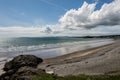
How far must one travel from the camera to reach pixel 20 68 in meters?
10.6

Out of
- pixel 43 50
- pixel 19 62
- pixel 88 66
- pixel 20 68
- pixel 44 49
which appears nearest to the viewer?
pixel 20 68

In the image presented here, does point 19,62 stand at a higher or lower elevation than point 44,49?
higher

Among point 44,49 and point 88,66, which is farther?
point 44,49

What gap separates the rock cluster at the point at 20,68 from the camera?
9382 mm

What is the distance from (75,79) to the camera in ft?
29.6

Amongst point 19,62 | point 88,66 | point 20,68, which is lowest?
point 88,66

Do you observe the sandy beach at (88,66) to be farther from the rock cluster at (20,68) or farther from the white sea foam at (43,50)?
the white sea foam at (43,50)

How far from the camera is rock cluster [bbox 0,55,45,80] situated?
938 cm

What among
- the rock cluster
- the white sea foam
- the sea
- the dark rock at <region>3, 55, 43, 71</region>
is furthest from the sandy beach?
the white sea foam

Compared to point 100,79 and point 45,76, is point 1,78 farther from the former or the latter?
point 100,79

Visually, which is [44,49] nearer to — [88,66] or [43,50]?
[43,50]

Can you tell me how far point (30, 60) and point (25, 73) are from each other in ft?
37.7

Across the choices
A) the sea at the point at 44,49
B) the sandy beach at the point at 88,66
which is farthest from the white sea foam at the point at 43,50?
the sandy beach at the point at 88,66

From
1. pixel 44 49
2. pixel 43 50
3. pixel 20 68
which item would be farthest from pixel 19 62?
pixel 44 49
